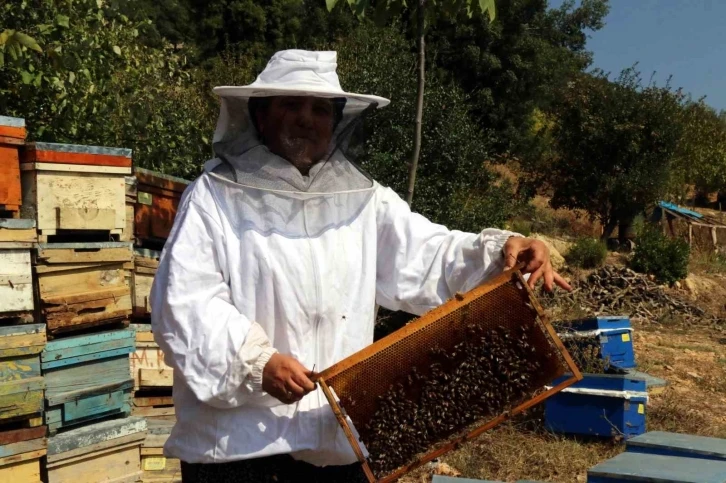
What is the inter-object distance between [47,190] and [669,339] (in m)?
9.59

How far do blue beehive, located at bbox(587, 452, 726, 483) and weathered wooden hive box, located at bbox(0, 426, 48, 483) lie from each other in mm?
2894

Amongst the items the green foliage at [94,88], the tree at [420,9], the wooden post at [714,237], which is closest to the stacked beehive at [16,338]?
the green foliage at [94,88]

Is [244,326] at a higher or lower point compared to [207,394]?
higher

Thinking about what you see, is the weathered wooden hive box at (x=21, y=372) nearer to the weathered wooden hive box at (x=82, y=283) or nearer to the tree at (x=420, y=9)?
the weathered wooden hive box at (x=82, y=283)

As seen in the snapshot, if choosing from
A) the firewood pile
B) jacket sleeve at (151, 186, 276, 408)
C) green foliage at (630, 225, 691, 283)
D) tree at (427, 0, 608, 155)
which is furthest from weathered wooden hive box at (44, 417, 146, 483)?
tree at (427, 0, 608, 155)

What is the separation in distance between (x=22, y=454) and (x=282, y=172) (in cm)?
275

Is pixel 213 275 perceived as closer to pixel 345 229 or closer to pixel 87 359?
pixel 345 229

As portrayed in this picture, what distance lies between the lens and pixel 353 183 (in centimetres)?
241

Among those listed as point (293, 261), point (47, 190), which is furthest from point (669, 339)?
point (293, 261)

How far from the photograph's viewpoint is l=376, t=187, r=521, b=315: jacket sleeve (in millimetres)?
2418

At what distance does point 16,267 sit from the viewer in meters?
4.04

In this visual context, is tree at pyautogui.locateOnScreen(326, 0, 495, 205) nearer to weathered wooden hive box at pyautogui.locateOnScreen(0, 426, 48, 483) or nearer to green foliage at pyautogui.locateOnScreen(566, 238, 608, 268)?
weathered wooden hive box at pyautogui.locateOnScreen(0, 426, 48, 483)

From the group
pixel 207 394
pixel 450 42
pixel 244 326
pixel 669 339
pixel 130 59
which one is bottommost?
pixel 669 339

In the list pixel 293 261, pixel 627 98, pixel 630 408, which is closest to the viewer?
pixel 293 261
